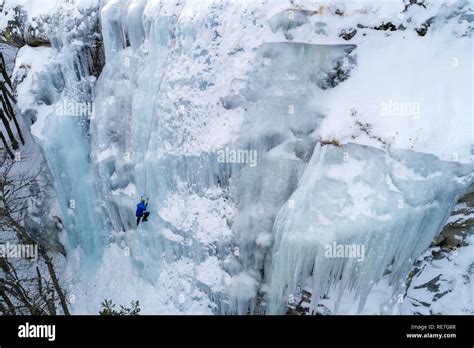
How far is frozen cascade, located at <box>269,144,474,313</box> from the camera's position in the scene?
6273 mm

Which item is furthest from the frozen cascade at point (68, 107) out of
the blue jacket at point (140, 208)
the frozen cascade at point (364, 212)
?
the frozen cascade at point (364, 212)

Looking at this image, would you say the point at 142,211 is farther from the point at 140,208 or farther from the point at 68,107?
the point at 68,107

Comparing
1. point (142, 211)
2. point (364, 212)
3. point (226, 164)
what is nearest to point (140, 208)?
point (142, 211)

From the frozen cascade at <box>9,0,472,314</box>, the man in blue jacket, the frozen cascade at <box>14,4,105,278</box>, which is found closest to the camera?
the frozen cascade at <box>9,0,472,314</box>

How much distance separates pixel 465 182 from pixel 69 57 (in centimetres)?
864

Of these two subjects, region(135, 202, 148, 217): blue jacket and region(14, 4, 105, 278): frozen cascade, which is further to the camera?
region(14, 4, 105, 278): frozen cascade

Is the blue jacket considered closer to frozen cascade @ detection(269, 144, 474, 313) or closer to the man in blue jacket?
the man in blue jacket

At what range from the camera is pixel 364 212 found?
6.43 m

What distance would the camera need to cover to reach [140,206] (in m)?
8.69

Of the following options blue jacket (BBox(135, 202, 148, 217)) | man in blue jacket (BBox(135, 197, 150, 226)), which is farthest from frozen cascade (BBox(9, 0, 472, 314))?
blue jacket (BBox(135, 202, 148, 217))

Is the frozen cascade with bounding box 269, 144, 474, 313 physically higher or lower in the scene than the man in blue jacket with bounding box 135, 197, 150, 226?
higher

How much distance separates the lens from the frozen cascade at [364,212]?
20.6 ft

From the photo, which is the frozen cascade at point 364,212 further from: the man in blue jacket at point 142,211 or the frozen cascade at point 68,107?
the frozen cascade at point 68,107

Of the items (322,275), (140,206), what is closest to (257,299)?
(322,275)
